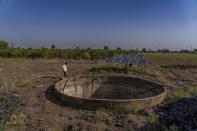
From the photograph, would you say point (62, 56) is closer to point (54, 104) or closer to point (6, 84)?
point (6, 84)

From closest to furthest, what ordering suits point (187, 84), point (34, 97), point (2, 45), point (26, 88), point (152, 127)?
1. point (152, 127)
2. point (34, 97)
3. point (26, 88)
4. point (187, 84)
5. point (2, 45)

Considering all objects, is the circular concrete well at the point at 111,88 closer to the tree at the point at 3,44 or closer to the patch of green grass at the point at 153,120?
the patch of green grass at the point at 153,120

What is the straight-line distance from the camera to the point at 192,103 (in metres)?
11.3

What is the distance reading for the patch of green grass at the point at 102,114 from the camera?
10.7 metres

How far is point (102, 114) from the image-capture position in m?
11.1

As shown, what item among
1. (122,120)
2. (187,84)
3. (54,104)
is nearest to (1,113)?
(54,104)

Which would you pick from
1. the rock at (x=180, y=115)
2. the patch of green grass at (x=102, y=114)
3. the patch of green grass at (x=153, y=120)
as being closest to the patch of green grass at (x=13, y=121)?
the patch of green grass at (x=102, y=114)

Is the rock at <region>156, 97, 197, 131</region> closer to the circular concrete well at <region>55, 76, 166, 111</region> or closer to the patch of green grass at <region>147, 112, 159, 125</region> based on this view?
the patch of green grass at <region>147, 112, 159, 125</region>

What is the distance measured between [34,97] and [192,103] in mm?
7933

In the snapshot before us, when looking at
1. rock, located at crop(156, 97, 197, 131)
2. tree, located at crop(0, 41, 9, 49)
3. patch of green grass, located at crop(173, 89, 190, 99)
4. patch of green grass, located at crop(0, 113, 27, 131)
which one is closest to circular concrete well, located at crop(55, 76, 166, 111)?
patch of green grass, located at crop(173, 89, 190, 99)

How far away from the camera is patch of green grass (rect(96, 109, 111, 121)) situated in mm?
10729

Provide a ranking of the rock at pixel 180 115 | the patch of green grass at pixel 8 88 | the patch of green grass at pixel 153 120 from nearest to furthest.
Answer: the rock at pixel 180 115, the patch of green grass at pixel 153 120, the patch of green grass at pixel 8 88

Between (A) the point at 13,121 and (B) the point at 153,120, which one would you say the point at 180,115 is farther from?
(A) the point at 13,121

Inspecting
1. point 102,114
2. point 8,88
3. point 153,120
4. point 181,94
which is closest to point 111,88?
point 181,94
